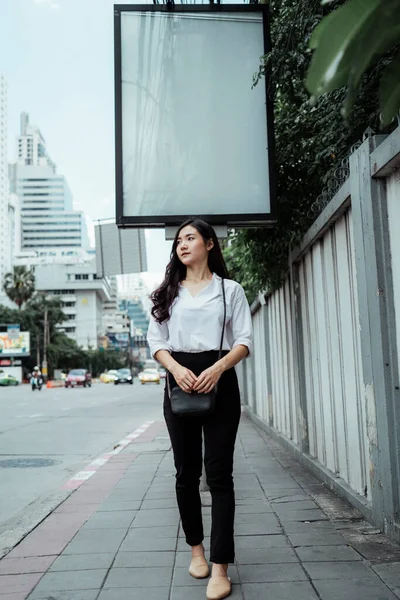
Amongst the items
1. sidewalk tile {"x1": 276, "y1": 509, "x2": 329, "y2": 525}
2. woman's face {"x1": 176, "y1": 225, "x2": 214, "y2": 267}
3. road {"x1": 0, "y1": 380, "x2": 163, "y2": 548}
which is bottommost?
road {"x1": 0, "y1": 380, "x2": 163, "y2": 548}

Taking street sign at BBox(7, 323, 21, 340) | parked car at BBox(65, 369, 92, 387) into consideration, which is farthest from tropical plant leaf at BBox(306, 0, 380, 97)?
street sign at BBox(7, 323, 21, 340)

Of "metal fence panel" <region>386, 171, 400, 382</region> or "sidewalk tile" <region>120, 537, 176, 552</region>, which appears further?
"sidewalk tile" <region>120, 537, 176, 552</region>

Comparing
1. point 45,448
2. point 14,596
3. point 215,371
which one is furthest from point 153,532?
point 45,448

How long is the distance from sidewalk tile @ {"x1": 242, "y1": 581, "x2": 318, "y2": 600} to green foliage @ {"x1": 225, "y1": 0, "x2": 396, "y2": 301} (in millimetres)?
2856

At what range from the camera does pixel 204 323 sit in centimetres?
301

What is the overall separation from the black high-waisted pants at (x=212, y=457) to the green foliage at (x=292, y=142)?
2.15 m

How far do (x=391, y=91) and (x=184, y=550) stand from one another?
3224 millimetres

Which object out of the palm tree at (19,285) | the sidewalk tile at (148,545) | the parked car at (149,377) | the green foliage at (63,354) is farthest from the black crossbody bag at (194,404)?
the palm tree at (19,285)

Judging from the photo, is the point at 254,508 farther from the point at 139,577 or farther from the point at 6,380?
the point at 6,380

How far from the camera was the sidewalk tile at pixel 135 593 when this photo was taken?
9.08ft

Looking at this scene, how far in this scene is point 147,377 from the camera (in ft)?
174

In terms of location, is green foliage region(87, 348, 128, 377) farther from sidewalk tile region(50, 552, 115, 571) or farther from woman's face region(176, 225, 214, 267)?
woman's face region(176, 225, 214, 267)

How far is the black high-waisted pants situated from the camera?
2.87 m

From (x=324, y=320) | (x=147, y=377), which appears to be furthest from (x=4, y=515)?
(x=147, y=377)
